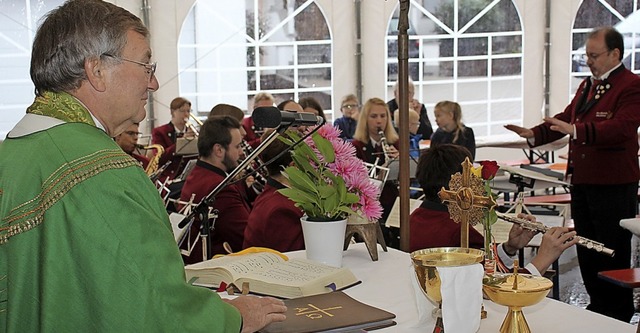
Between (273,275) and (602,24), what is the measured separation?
843 centimetres

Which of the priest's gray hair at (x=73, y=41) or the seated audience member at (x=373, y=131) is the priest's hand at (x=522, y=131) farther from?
the priest's gray hair at (x=73, y=41)

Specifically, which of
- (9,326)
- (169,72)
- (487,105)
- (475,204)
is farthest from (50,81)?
(487,105)

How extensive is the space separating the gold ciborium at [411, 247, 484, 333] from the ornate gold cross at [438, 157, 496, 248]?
103 millimetres

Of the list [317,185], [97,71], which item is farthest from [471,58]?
[97,71]

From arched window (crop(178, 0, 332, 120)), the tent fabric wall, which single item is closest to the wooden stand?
the tent fabric wall

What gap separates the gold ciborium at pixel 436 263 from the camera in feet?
5.40

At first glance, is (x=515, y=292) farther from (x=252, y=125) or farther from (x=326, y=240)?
(x=252, y=125)

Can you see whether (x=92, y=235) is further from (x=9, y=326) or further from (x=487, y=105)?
(x=487, y=105)

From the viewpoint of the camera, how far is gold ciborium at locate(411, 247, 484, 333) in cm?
165

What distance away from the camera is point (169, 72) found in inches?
325

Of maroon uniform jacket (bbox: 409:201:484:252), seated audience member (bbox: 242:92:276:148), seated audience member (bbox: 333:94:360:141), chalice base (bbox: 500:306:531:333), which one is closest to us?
chalice base (bbox: 500:306:531:333)

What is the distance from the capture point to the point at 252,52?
880cm

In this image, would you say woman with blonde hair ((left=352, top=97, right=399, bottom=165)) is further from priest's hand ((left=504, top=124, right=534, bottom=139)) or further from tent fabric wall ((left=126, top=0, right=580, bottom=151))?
tent fabric wall ((left=126, top=0, right=580, bottom=151))

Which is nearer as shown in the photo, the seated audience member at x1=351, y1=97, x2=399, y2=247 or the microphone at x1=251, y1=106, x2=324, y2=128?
the microphone at x1=251, y1=106, x2=324, y2=128
